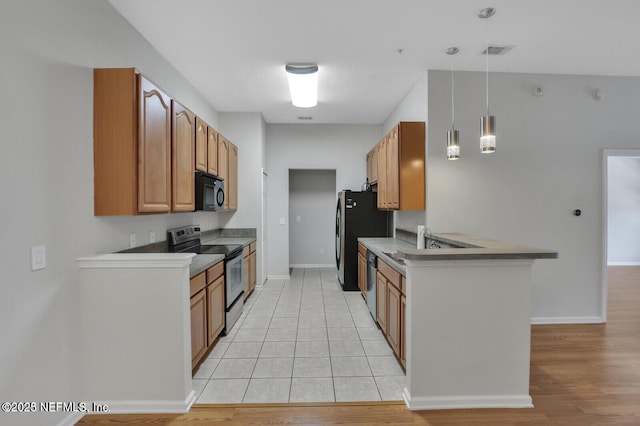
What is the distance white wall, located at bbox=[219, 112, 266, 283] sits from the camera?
5.20 meters

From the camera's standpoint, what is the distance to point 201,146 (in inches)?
136

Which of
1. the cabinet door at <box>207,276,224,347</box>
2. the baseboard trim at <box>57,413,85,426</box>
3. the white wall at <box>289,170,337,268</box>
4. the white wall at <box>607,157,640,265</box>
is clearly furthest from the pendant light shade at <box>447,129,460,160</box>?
the white wall at <box>607,157,640,265</box>

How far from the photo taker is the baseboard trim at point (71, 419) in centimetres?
191

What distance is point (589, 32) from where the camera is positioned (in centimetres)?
276

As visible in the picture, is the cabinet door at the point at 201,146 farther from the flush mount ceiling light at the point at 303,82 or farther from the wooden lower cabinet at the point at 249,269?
the wooden lower cabinet at the point at 249,269

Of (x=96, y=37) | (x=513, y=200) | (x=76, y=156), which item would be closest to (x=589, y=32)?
(x=513, y=200)

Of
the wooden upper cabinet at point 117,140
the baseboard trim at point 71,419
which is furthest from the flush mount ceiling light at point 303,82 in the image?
the baseboard trim at point 71,419

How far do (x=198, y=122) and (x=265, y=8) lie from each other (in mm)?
1430

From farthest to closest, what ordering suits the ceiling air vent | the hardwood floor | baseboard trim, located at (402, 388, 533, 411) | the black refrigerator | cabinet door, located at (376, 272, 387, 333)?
the black refrigerator → cabinet door, located at (376, 272, 387, 333) → the ceiling air vent → baseboard trim, located at (402, 388, 533, 411) → the hardwood floor

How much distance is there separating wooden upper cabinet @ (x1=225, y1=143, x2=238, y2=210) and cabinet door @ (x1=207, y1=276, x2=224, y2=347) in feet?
5.67

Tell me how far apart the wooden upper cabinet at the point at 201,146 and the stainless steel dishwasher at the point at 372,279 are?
2.18m

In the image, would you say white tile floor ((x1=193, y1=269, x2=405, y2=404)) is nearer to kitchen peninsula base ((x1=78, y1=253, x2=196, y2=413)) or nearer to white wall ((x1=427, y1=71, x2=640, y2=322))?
kitchen peninsula base ((x1=78, y1=253, x2=196, y2=413))

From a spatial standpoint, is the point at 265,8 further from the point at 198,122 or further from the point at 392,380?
the point at 392,380

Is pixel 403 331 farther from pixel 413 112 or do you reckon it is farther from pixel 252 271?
pixel 252 271
